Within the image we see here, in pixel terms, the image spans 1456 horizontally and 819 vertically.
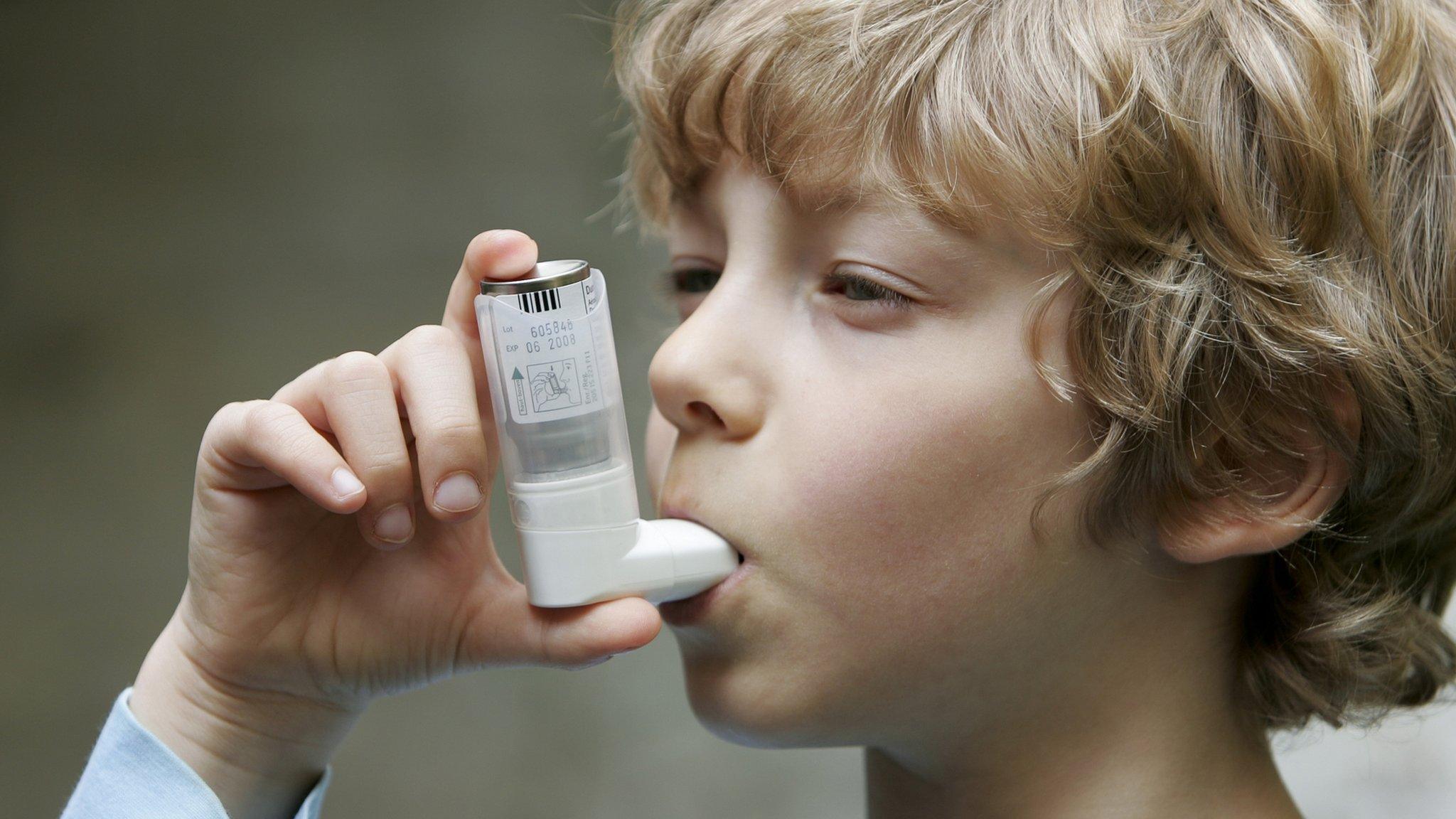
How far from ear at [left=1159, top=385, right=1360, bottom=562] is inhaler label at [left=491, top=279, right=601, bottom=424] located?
37 centimetres

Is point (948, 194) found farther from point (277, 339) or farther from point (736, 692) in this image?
point (277, 339)

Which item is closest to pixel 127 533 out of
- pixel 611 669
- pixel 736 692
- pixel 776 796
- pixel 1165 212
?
pixel 611 669

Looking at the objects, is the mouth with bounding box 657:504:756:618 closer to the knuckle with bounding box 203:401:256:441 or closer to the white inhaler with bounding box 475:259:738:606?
the white inhaler with bounding box 475:259:738:606

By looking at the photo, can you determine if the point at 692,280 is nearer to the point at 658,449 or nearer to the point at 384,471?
the point at 658,449

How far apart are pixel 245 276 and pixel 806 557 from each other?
3.66ft

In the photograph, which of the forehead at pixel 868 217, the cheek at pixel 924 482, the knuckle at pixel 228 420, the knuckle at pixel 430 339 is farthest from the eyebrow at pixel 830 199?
the knuckle at pixel 228 420

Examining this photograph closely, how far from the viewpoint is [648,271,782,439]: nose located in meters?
0.66

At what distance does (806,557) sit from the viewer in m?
0.66

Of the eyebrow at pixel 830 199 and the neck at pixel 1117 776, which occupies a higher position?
the eyebrow at pixel 830 199

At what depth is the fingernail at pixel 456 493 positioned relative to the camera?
0.61 metres

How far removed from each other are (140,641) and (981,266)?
52.3 inches

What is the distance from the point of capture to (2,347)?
4.82ft

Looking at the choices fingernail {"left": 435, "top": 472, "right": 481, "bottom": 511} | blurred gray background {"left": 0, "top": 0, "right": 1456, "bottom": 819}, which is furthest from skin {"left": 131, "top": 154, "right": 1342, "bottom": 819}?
blurred gray background {"left": 0, "top": 0, "right": 1456, "bottom": 819}

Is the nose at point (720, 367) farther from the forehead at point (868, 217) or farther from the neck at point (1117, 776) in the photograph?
the neck at point (1117, 776)
